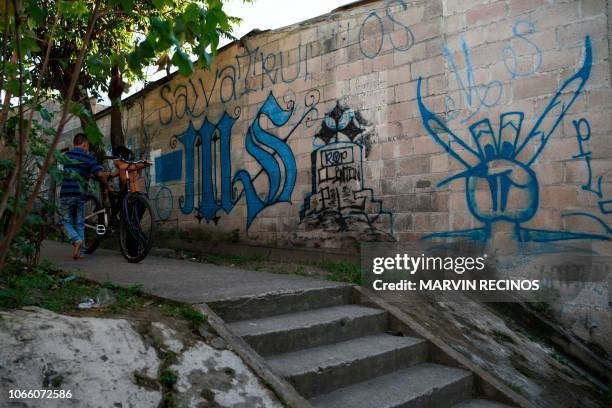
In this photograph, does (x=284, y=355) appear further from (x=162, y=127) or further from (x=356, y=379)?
(x=162, y=127)

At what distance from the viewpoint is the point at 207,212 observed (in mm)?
7102

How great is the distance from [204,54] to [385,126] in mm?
3757

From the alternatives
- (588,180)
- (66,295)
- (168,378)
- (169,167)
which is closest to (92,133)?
(168,378)

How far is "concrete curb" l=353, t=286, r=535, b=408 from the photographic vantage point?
3.03m

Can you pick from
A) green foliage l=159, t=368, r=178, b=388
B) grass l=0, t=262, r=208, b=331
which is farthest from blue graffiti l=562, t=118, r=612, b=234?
green foliage l=159, t=368, r=178, b=388

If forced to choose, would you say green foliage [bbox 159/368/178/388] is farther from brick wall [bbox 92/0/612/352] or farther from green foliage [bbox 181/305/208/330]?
brick wall [bbox 92/0/612/352]

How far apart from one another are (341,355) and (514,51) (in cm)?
341

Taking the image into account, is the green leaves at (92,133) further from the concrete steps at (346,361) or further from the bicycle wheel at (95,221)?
the bicycle wheel at (95,221)

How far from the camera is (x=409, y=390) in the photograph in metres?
2.89

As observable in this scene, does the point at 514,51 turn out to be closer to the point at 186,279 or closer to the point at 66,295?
the point at 186,279

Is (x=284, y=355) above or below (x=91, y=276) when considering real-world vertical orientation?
below

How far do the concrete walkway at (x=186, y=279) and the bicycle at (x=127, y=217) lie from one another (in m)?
0.20

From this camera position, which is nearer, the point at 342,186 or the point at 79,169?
the point at 79,169

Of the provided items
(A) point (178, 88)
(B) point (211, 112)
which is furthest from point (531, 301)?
(A) point (178, 88)
